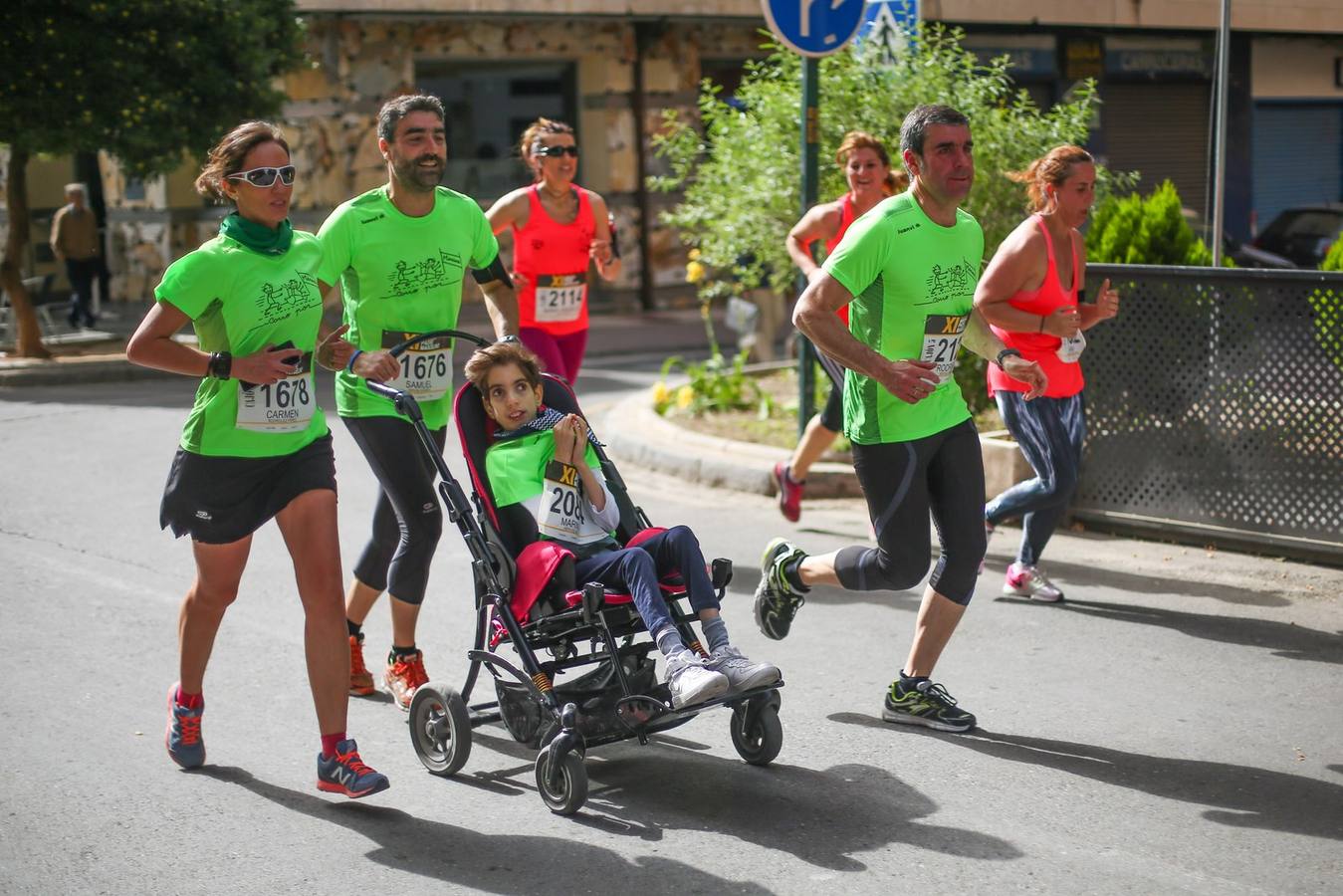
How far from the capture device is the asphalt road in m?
4.26

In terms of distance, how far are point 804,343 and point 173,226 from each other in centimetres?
1469

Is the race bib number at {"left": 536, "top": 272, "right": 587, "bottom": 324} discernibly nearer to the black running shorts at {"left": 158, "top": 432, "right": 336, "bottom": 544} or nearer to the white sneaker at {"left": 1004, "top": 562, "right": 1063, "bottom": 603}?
the white sneaker at {"left": 1004, "top": 562, "right": 1063, "bottom": 603}

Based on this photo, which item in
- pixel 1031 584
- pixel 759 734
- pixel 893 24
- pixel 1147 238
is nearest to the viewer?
pixel 759 734

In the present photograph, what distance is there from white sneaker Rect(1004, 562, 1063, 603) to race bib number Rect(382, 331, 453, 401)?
9.00ft

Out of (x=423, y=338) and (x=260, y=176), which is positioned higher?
(x=260, y=176)

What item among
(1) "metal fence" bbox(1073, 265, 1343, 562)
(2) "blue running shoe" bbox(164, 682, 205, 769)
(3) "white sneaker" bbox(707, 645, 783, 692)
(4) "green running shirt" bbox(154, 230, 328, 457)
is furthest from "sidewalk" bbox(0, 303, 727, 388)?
(3) "white sneaker" bbox(707, 645, 783, 692)

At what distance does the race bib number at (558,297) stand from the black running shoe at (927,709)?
3.00m

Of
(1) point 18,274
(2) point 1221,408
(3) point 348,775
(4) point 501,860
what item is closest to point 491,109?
(1) point 18,274

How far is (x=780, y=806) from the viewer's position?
4.68 m

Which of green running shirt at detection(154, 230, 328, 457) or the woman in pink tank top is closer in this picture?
green running shirt at detection(154, 230, 328, 457)

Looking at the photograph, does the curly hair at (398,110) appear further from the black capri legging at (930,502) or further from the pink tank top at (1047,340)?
the pink tank top at (1047,340)

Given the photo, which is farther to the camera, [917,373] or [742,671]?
[917,373]

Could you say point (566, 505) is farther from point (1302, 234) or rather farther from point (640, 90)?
point (640, 90)

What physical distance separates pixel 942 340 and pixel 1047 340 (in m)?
1.65
